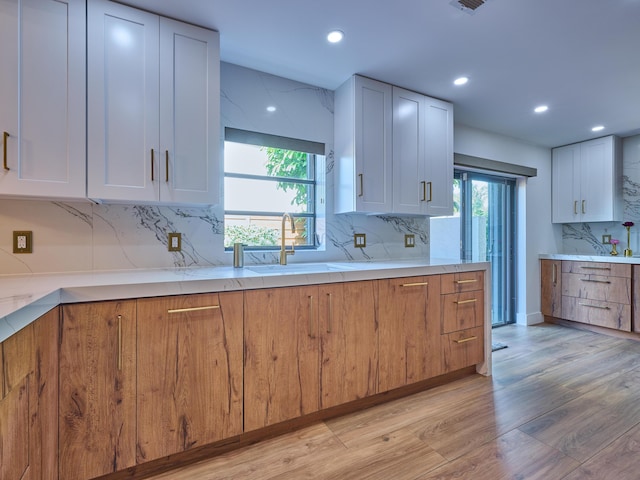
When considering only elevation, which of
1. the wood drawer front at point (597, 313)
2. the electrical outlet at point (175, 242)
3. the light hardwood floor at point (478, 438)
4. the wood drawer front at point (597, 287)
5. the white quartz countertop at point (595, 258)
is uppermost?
the electrical outlet at point (175, 242)

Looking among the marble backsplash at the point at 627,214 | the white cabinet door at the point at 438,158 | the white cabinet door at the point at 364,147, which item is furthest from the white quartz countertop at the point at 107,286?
the marble backsplash at the point at 627,214

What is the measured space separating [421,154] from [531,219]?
8.00 feet

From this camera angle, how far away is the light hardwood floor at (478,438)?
157cm

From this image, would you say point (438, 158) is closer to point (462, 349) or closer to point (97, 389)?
point (462, 349)

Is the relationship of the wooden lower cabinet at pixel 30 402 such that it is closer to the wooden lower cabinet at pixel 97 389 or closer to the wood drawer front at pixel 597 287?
the wooden lower cabinet at pixel 97 389

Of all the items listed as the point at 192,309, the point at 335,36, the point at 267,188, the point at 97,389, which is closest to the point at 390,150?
the point at 335,36

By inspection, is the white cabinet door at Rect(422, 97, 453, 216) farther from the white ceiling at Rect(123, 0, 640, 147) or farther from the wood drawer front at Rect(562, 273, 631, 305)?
the wood drawer front at Rect(562, 273, 631, 305)

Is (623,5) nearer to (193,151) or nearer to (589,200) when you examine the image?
(193,151)

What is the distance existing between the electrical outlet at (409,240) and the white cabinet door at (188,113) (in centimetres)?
195

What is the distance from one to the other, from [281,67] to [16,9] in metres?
1.47

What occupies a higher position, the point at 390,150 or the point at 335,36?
the point at 335,36

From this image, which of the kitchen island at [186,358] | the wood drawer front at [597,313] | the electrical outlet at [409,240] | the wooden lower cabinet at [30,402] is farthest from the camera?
the wood drawer front at [597,313]

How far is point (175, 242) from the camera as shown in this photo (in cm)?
214

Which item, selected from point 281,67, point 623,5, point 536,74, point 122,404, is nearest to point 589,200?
point 536,74
